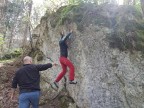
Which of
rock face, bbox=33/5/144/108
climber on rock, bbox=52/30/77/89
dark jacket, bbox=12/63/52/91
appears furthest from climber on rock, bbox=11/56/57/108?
rock face, bbox=33/5/144/108

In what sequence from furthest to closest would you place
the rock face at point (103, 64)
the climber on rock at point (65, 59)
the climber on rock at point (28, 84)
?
the climber on rock at point (65, 59)
the rock face at point (103, 64)
the climber on rock at point (28, 84)

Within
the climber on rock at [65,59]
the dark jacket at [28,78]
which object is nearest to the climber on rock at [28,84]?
the dark jacket at [28,78]

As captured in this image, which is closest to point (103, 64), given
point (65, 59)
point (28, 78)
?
point (65, 59)

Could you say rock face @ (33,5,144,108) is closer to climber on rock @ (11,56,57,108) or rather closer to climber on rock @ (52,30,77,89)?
climber on rock @ (52,30,77,89)

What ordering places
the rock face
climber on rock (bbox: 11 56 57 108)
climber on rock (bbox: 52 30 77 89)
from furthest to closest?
climber on rock (bbox: 52 30 77 89) → the rock face → climber on rock (bbox: 11 56 57 108)

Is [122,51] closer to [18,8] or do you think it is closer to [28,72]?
[28,72]

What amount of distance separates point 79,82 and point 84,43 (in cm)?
146

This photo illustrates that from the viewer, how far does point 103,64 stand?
868 centimetres

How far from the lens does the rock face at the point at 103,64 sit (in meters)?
8.32

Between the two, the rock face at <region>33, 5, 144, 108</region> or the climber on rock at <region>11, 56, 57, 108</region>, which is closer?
the climber on rock at <region>11, 56, 57, 108</region>

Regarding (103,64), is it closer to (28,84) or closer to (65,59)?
(65,59)

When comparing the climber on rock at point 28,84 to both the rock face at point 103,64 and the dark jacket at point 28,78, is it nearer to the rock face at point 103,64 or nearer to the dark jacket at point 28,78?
the dark jacket at point 28,78

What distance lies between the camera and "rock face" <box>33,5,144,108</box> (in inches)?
328

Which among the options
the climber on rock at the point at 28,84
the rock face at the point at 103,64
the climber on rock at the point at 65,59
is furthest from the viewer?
the climber on rock at the point at 65,59
